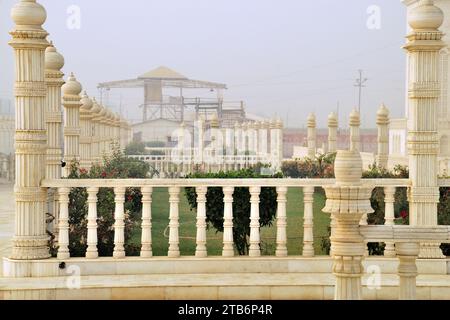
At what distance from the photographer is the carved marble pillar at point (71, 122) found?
11672 mm

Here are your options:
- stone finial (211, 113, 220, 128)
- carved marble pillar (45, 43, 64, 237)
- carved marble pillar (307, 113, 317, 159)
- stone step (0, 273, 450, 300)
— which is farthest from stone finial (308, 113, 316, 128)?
stone step (0, 273, 450, 300)

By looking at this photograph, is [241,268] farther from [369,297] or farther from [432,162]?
[432,162]

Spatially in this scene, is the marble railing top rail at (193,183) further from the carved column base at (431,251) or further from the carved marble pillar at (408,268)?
the carved marble pillar at (408,268)

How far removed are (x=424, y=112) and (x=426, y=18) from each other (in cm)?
81

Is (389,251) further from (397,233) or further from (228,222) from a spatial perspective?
(397,233)

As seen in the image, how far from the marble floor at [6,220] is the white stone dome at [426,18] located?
420 cm

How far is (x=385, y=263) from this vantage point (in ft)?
25.0

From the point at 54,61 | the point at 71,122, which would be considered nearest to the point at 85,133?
the point at 71,122

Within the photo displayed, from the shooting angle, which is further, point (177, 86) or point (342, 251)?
point (177, 86)

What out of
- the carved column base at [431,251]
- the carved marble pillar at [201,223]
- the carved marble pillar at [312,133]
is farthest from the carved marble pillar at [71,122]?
the carved marble pillar at [312,133]

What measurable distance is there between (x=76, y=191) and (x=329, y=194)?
4.21 metres

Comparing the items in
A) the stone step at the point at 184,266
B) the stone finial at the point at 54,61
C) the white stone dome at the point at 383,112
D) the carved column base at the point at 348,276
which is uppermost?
the stone finial at the point at 54,61

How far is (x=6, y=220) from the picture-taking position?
556 inches
